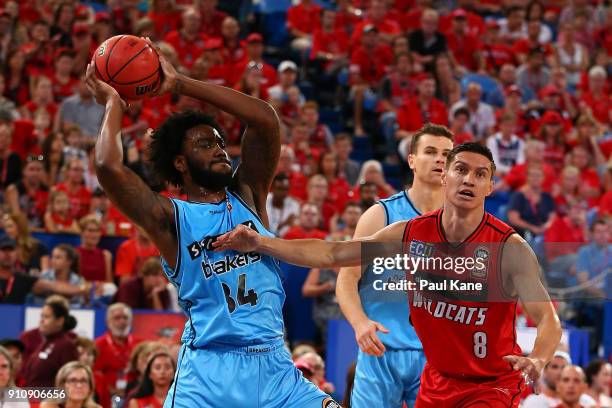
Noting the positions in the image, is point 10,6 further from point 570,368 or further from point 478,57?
point 570,368

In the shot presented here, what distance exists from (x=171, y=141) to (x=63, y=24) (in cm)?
975

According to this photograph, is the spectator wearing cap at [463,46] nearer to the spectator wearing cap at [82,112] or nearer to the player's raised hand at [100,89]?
the spectator wearing cap at [82,112]

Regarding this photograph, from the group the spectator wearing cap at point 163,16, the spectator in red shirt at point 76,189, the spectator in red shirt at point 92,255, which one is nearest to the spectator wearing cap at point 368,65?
the spectator wearing cap at point 163,16

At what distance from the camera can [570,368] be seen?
996cm

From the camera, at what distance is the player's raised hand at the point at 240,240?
5.51m

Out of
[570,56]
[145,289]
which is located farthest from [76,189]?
[570,56]

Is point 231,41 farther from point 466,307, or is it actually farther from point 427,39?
point 466,307

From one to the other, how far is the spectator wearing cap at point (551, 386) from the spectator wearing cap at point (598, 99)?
7493 mm

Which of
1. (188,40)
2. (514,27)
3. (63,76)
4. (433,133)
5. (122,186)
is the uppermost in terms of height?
(514,27)

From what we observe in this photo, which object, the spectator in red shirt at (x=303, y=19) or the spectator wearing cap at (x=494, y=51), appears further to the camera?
the spectator wearing cap at (x=494, y=51)

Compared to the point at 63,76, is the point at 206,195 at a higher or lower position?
lower

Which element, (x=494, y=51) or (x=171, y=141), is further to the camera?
(x=494, y=51)

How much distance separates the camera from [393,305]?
7250 mm

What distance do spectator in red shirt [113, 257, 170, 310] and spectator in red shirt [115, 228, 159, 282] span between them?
45cm
